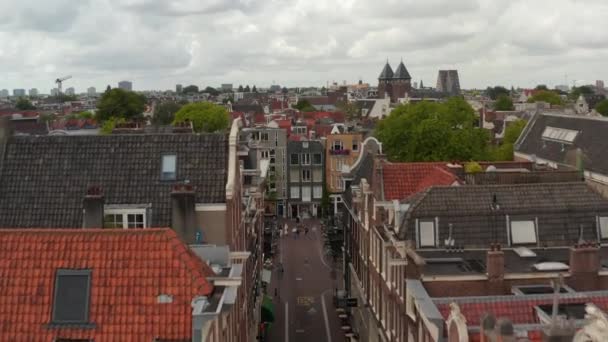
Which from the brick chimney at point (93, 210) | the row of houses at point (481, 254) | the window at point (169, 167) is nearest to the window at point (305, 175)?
the row of houses at point (481, 254)

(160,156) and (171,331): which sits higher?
(160,156)

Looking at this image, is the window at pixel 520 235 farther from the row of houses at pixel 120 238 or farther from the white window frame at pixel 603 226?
the row of houses at pixel 120 238

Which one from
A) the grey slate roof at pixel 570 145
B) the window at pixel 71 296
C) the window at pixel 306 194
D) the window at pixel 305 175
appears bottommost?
the window at pixel 306 194

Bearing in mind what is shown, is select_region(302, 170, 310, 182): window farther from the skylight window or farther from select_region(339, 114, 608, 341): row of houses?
select_region(339, 114, 608, 341): row of houses

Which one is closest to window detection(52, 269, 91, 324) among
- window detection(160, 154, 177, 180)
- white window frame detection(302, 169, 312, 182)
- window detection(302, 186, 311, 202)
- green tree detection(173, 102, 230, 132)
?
window detection(160, 154, 177, 180)

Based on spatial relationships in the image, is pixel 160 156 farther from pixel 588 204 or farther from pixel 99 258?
pixel 588 204

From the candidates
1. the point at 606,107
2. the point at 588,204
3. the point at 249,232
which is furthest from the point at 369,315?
the point at 606,107
